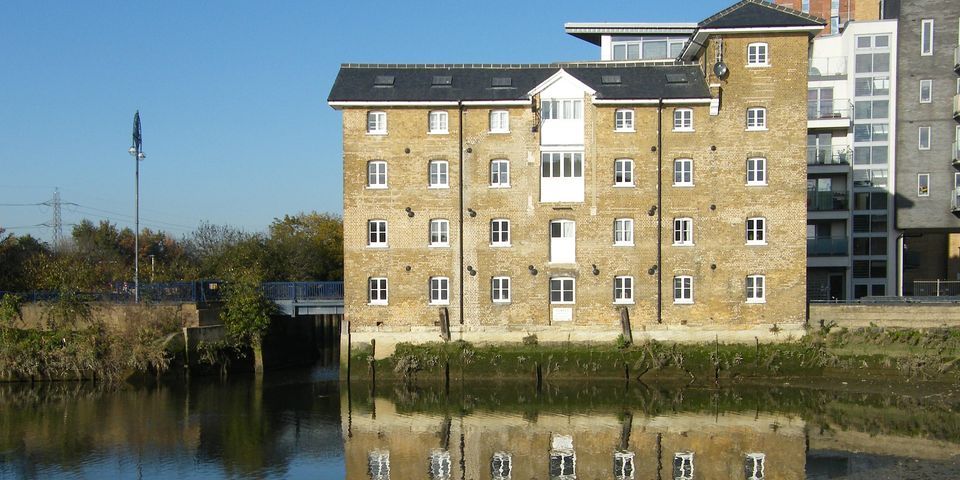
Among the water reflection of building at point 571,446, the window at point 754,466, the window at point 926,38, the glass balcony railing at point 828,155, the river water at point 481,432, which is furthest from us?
the glass balcony railing at point 828,155

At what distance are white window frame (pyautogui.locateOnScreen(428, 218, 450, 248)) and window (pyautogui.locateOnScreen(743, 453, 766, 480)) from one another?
15.8 metres

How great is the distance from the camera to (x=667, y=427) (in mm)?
28812

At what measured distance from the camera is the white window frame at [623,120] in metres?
37.0

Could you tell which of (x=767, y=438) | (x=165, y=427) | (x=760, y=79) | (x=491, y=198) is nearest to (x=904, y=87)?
→ (x=760, y=79)

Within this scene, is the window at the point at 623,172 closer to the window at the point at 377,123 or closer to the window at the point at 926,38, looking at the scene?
the window at the point at 377,123

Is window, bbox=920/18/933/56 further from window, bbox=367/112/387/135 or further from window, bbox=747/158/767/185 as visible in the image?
window, bbox=367/112/387/135

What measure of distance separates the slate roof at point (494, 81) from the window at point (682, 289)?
7359 mm

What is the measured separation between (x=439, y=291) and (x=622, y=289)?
7463mm

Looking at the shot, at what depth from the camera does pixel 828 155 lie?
164 feet

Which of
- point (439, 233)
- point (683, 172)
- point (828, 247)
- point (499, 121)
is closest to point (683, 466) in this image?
point (683, 172)

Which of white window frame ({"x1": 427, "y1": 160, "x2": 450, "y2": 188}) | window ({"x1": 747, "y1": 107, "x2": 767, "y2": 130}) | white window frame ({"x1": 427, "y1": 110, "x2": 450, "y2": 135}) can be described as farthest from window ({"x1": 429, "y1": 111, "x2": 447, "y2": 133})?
window ({"x1": 747, "y1": 107, "x2": 767, "y2": 130})

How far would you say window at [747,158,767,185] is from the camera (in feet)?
120

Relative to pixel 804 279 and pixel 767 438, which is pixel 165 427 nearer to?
pixel 767 438

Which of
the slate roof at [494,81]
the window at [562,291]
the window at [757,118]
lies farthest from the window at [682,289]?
the slate roof at [494,81]
